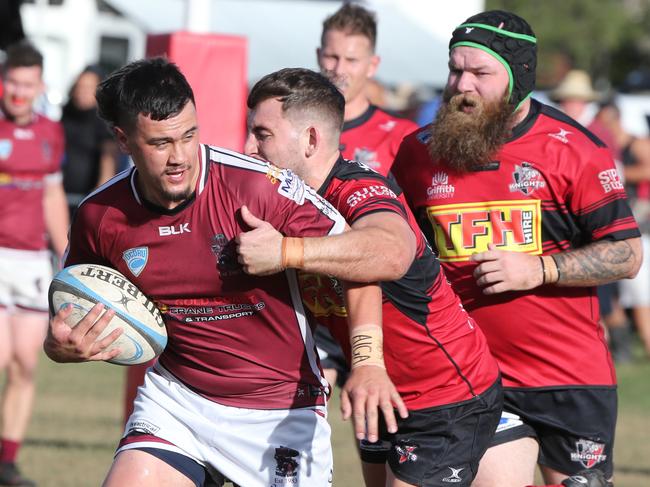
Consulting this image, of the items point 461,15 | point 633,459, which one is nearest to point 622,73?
point 461,15

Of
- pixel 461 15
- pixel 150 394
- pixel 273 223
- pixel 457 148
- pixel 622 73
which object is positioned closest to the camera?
pixel 273 223

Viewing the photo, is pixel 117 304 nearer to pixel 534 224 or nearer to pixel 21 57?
pixel 534 224

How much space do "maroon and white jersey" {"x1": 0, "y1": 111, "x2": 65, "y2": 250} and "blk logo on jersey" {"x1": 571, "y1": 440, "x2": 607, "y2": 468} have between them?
4.88 meters

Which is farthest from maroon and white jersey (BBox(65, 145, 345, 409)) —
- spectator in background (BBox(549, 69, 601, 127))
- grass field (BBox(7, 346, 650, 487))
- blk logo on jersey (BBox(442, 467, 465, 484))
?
spectator in background (BBox(549, 69, 601, 127))

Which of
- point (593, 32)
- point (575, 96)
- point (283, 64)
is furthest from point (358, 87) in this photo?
point (593, 32)

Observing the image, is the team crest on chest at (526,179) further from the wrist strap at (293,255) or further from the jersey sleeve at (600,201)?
the wrist strap at (293,255)

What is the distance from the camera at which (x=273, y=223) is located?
4.27 meters

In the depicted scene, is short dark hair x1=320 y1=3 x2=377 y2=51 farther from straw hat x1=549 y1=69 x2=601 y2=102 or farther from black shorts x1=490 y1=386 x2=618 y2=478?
straw hat x1=549 y1=69 x2=601 y2=102

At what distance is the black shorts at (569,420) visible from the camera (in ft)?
17.3

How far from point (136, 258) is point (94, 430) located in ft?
17.9

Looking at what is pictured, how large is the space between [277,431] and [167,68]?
4.60 ft

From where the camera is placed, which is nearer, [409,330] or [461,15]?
[409,330]

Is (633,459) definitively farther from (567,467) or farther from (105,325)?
(105,325)

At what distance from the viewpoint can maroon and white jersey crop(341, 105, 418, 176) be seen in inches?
274
